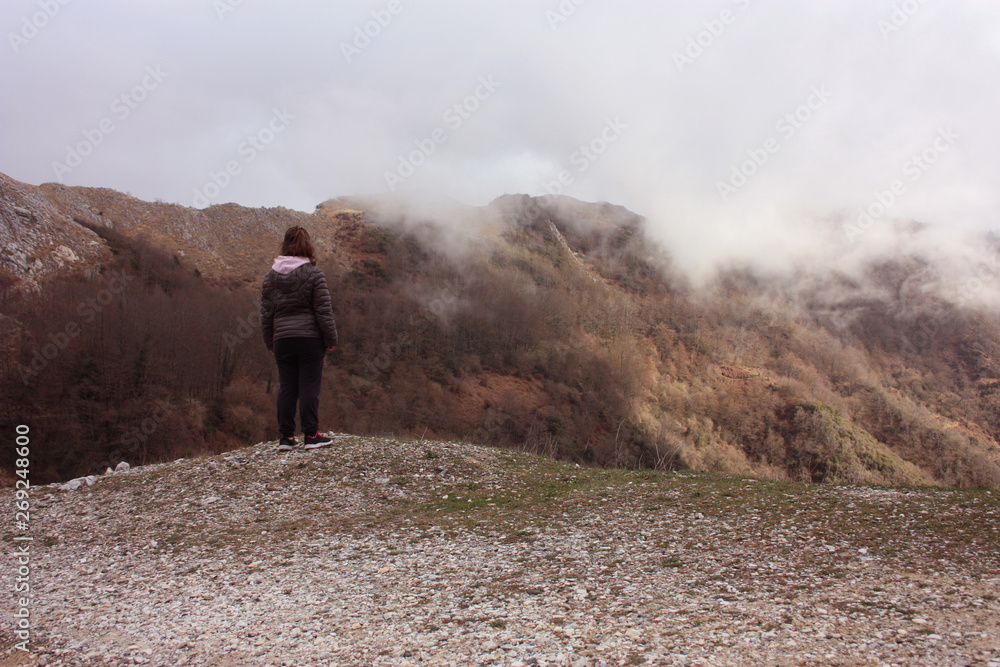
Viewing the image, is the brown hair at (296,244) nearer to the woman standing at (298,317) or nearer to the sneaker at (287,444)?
the woman standing at (298,317)

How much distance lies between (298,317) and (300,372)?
864mm

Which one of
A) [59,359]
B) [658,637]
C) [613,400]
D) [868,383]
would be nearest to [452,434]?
[613,400]

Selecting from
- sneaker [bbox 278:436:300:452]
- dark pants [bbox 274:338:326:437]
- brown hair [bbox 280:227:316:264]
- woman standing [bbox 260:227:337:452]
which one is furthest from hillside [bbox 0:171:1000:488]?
brown hair [bbox 280:227:316:264]

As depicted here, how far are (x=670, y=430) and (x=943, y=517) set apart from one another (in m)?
64.7

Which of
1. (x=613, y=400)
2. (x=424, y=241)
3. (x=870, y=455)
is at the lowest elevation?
(x=870, y=455)

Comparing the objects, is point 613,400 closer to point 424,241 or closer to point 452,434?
point 452,434

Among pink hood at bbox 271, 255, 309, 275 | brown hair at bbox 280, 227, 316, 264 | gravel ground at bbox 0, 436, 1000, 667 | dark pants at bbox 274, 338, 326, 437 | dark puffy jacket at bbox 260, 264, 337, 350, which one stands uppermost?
brown hair at bbox 280, 227, 316, 264

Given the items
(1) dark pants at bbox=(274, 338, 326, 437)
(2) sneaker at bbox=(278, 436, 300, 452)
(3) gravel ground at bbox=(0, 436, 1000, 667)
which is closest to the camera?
(3) gravel ground at bbox=(0, 436, 1000, 667)

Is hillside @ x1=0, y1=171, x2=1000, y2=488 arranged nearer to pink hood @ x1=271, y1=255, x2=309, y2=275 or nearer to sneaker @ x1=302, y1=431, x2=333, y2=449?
sneaker @ x1=302, y1=431, x2=333, y2=449

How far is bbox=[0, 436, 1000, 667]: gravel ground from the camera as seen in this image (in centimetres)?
370

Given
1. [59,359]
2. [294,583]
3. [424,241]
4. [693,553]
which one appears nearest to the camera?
[294,583]

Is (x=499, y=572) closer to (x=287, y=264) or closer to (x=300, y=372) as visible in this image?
(x=300, y=372)

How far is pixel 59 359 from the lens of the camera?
92.1 ft

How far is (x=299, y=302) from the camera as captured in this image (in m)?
7.39
